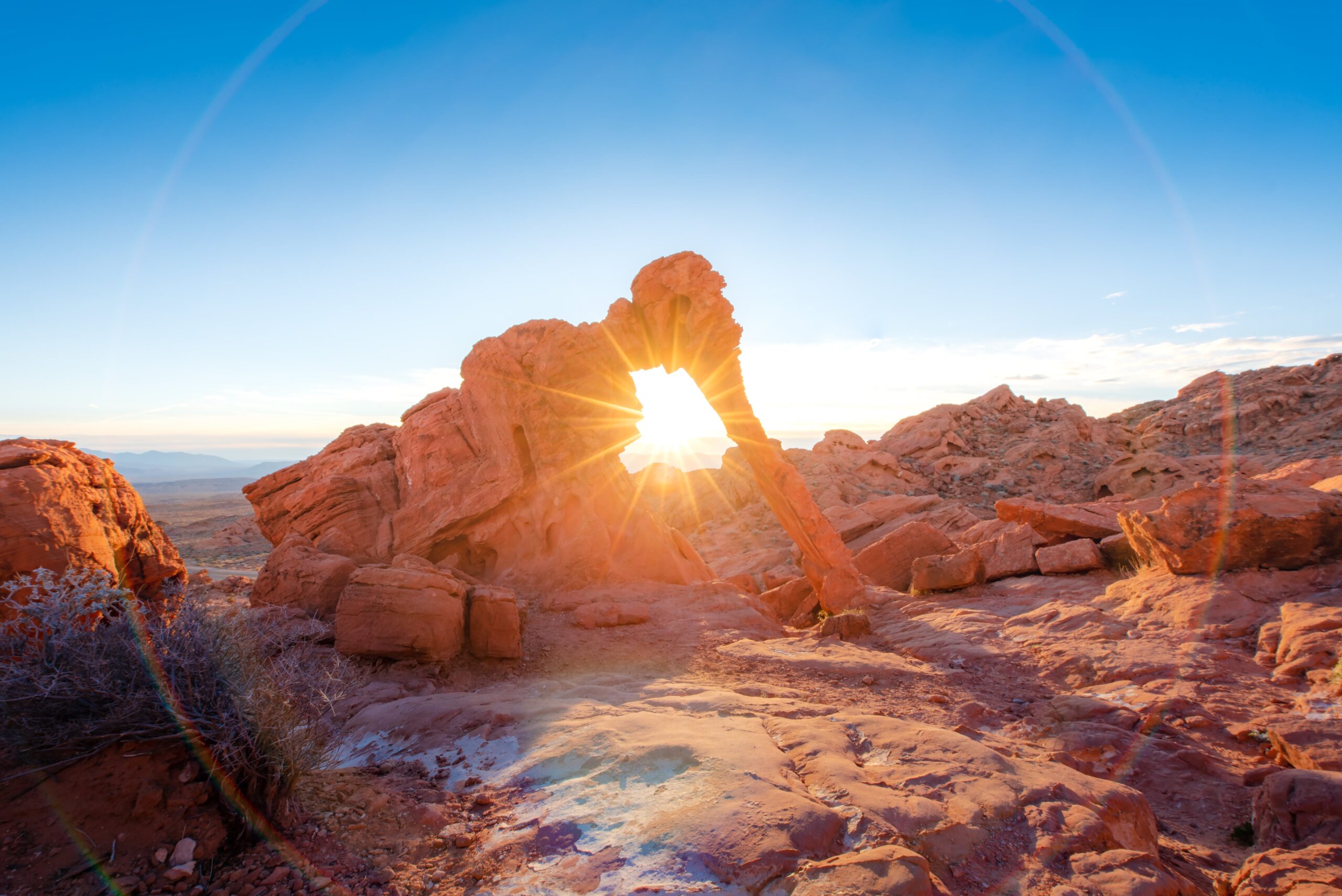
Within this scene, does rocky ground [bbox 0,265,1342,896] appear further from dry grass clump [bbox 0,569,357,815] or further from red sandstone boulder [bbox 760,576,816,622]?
dry grass clump [bbox 0,569,357,815]

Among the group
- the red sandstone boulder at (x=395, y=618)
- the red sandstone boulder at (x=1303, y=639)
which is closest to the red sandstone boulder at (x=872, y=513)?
the red sandstone boulder at (x=1303, y=639)

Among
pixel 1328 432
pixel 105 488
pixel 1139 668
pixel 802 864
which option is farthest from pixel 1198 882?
pixel 1328 432

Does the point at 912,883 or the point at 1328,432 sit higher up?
the point at 1328,432

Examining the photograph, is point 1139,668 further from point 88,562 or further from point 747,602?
point 88,562

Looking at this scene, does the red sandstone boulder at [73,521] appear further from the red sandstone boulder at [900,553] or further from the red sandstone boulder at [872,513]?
the red sandstone boulder at [872,513]

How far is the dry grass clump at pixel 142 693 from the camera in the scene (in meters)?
4.05

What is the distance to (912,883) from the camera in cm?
385

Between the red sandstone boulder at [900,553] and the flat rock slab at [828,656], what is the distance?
6352 millimetres

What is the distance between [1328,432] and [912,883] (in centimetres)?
3448

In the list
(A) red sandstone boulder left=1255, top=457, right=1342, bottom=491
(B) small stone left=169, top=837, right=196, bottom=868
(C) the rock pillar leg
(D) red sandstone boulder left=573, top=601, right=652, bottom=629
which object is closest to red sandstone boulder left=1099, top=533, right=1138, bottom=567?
(A) red sandstone boulder left=1255, top=457, right=1342, bottom=491

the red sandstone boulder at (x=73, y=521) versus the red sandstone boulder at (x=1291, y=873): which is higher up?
the red sandstone boulder at (x=73, y=521)

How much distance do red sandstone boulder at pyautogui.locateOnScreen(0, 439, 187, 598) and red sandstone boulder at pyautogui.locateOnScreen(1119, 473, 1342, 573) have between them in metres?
15.9

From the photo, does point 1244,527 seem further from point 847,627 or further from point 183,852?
point 183,852

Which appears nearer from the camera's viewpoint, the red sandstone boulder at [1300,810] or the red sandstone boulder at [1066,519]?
the red sandstone boulder at [1300,810]
